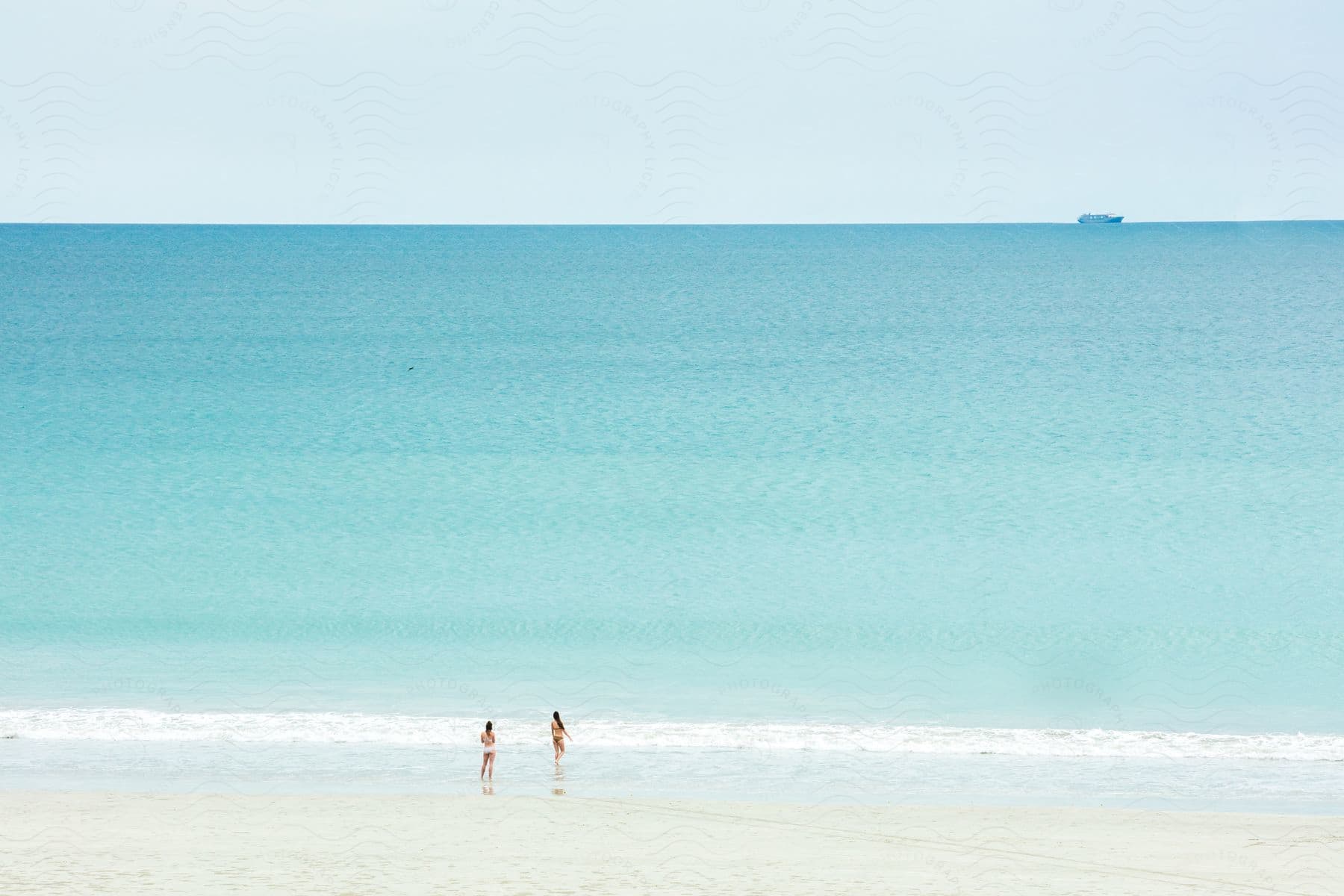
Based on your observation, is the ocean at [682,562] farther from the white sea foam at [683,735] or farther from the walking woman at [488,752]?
the walking woman at [488,752]

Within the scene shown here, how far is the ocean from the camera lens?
1511 cm

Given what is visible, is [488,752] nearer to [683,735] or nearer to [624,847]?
[683,735]

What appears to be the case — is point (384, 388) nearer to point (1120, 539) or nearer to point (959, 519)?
point (959, 519)

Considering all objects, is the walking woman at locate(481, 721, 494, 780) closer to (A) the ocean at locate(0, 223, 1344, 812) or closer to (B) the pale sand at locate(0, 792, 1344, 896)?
(A) the ocean at locate(0, 223, 1344, 812)

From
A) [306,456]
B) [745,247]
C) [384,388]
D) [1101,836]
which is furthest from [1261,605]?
[745,247]

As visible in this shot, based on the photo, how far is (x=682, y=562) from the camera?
22906mm

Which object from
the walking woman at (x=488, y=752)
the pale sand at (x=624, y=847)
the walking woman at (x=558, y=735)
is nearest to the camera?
the pale sand at (x=624, y=847)

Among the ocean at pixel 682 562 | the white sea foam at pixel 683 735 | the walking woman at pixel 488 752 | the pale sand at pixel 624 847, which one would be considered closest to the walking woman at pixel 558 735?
the ocean at pixel 682 562

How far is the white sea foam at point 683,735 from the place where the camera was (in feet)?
49.6

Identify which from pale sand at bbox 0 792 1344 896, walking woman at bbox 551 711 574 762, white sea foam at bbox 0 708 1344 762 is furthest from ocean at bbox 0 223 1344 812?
pale sand at bbox 0 792 1344 896

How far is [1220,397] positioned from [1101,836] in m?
28.2

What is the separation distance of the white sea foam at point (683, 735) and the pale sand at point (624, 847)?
2.31 metres

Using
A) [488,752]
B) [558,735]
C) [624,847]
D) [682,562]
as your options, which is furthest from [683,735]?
[682,562]

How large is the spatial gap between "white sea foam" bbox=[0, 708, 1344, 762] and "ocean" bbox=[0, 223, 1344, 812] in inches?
2.7
